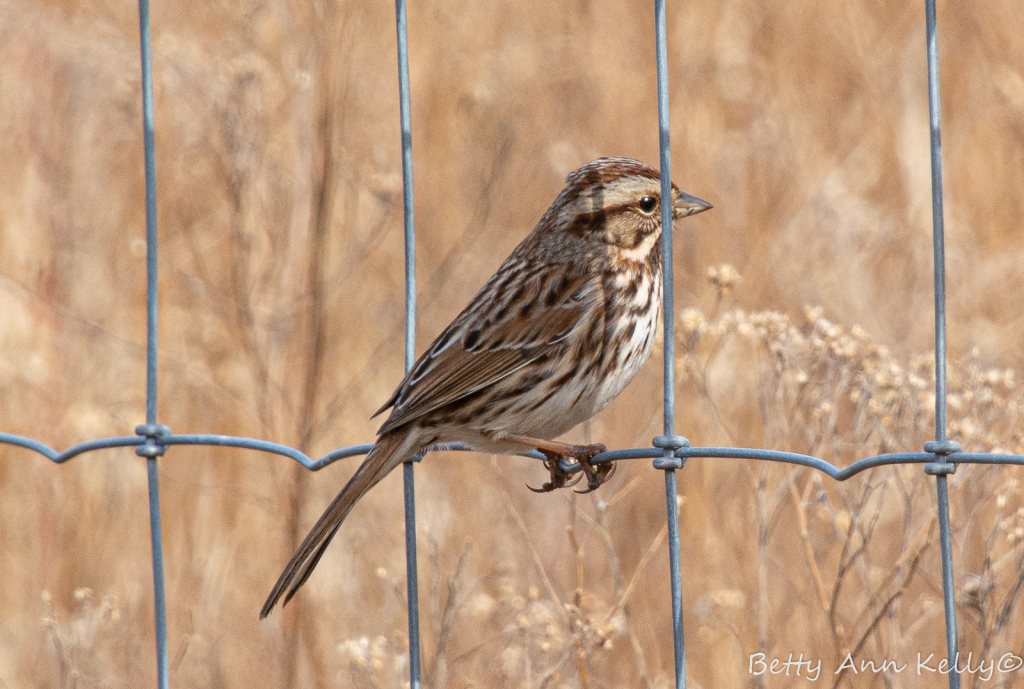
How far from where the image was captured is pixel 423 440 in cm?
307

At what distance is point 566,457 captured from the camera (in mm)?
2945

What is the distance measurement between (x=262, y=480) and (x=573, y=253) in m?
2.20

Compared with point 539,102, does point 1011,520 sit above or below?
below

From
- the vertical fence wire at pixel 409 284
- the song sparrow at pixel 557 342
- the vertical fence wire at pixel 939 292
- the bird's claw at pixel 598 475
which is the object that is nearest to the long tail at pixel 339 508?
the song sparrow at pixel 557 342

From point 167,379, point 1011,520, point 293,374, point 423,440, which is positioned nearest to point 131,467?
point 167,379

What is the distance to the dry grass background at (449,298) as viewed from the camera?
4.04 m

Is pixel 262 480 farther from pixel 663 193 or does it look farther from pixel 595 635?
pixel 663 193

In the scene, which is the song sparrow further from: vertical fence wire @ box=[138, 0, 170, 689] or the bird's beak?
vertical fence wire @ box=[138, 0, 170, 689]

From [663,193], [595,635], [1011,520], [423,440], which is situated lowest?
[595,635]

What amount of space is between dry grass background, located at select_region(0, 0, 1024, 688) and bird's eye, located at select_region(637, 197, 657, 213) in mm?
362

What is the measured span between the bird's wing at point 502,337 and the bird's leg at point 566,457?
0.19m

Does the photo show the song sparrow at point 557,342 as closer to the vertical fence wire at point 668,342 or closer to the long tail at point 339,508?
the long tail at point 339,508
